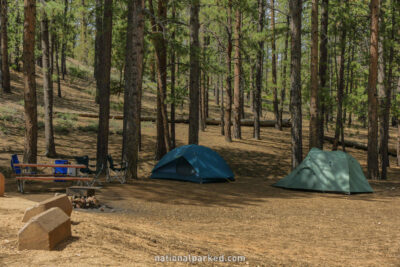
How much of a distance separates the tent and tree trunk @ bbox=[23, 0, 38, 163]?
459 centimetres

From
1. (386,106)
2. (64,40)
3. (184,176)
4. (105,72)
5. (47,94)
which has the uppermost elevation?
(64,40)

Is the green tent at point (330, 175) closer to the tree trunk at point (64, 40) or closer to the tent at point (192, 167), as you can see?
the tent at point (192, 167)

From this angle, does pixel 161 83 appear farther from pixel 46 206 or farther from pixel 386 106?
pixel 46 206

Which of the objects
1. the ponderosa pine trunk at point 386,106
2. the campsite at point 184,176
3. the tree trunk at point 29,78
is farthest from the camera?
the ponderosa pine trunk at point 386,106

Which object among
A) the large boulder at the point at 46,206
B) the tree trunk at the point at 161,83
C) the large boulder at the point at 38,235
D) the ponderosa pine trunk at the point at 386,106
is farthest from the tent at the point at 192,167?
the large boulder at the point at 38,235

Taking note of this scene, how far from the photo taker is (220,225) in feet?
25.9

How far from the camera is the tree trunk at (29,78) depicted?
12.4m

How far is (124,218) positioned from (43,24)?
12832 mm

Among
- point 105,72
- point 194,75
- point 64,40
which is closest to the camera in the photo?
point 105,72

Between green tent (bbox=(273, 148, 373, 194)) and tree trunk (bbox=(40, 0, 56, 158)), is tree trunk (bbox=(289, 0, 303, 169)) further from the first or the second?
tree trunk (bbox=(40, 0, 56, 158))

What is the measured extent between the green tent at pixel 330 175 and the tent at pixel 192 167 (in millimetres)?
2578

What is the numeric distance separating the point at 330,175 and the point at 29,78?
1020 centimetres

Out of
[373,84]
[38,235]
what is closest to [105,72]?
[373,84]

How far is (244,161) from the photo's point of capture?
20078mm
